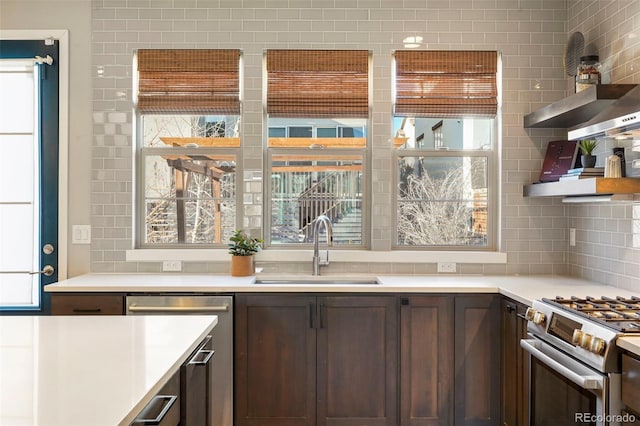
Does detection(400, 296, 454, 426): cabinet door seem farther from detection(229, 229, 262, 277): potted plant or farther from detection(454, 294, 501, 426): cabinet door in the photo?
detection(229, 229, 262, 277): potted plant

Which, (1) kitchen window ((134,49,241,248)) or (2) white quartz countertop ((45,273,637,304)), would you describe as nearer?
(2) white quartz countertop ((45,273,637,304))

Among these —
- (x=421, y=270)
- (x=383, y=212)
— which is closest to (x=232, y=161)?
(x=383, y=212)

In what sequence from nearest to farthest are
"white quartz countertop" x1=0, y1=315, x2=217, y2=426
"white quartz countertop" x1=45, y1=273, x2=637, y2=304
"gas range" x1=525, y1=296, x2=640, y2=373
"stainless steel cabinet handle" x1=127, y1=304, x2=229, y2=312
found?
1. "white quartz countertop" x1=0, y1=315, x2=217, y2=426
2. "gas range" x1=525, y1=296, x2=640, y2=373
3. "white quartz countertop" x1=45, y1=273, x2=637, y2=304
4. "stainless steel cabinet handle" x1=127, y1=304, x2=229, y2=312

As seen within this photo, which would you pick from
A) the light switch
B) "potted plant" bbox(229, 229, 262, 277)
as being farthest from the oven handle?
the light switch

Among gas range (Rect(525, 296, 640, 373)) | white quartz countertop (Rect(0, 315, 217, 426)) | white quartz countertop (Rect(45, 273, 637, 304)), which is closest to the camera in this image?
white quartz countertop (Rect(0, 315, 217, 426))

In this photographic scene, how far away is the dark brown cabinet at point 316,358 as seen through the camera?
8.99 ft

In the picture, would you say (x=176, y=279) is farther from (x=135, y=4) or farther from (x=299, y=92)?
(x=135, y=4)

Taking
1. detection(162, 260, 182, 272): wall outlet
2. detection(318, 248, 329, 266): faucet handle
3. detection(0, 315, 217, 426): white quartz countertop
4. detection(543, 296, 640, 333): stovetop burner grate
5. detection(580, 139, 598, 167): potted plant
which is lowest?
detection(0, 315, 217, 426): white quartz countertop

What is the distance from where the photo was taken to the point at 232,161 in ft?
11.2

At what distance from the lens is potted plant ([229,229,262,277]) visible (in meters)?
3.14

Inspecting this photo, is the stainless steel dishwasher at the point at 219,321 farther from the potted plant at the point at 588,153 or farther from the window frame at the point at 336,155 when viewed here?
the potted plant at the point at 588,153

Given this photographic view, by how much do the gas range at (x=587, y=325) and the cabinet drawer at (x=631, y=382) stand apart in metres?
0.03

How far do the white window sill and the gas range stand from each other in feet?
3.38

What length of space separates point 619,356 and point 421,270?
5.58ft
